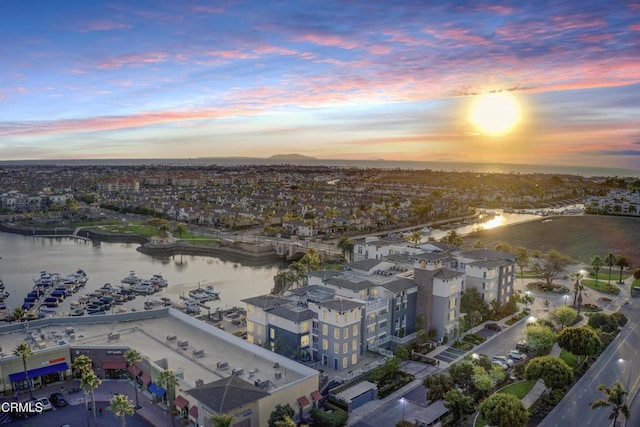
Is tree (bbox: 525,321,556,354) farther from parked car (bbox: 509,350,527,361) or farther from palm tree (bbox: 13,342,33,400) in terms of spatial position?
palm tree (bbox: 13,342,33,400)

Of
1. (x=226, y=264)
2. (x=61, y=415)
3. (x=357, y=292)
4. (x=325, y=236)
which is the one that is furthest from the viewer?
(x=325, y=236)

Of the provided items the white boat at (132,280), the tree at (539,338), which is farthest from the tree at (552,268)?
the white boat at (132,280)

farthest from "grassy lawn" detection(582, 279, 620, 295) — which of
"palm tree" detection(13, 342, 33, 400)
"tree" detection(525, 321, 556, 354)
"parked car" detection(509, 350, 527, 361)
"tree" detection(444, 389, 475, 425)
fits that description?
"palm tree" detection(13, 342, 33, 400)

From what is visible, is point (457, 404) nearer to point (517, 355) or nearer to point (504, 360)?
point (504, 360)

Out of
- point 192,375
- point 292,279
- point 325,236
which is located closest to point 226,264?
point 325,236

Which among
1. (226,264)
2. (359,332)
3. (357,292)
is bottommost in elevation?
(226,264)

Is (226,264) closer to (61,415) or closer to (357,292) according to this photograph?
(357,292)
